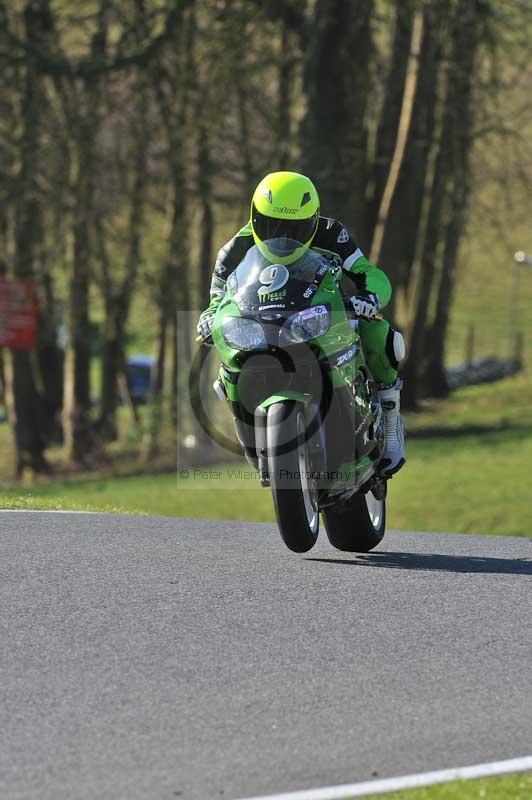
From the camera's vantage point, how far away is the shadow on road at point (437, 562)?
788 centimetres

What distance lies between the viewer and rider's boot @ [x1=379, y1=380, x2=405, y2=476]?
28.7 feet

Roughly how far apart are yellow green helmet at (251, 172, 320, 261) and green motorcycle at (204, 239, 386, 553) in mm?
70

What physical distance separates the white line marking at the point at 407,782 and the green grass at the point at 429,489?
14603mm

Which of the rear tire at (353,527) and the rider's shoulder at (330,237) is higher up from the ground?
the rider's shoulder at (330,237)

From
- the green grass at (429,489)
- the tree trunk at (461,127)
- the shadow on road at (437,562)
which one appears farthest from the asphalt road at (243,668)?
the tree trunk at (461,127)

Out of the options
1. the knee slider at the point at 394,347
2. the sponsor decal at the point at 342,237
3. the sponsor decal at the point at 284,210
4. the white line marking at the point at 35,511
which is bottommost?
the white line marking at the point at 35,511

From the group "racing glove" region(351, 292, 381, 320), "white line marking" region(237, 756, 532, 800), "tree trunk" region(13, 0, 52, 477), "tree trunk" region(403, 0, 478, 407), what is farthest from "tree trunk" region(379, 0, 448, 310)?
"white line marking" region(237, 756, 532, 800)

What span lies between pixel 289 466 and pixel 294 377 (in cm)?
55

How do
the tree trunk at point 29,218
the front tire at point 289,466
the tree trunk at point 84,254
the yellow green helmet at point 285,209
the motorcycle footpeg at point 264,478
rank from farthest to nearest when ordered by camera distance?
the tree trunk at point 84,254, the tree trunk at point 29,218, the yellow green helmet at point 285,209, the motorcycle footpeg at point 264,478, the front tire at point 289,466

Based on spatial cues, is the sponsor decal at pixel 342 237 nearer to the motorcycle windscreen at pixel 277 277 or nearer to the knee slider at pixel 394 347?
the motorcycle windscreen at pixel 277 277

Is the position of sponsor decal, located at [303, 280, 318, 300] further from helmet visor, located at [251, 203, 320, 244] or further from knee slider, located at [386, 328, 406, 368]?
knee slider, located at [386, 328, 406, 368]

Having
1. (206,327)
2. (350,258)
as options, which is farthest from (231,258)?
(350,258)

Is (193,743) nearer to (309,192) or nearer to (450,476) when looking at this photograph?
(309,192)

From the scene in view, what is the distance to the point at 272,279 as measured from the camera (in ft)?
25.1
